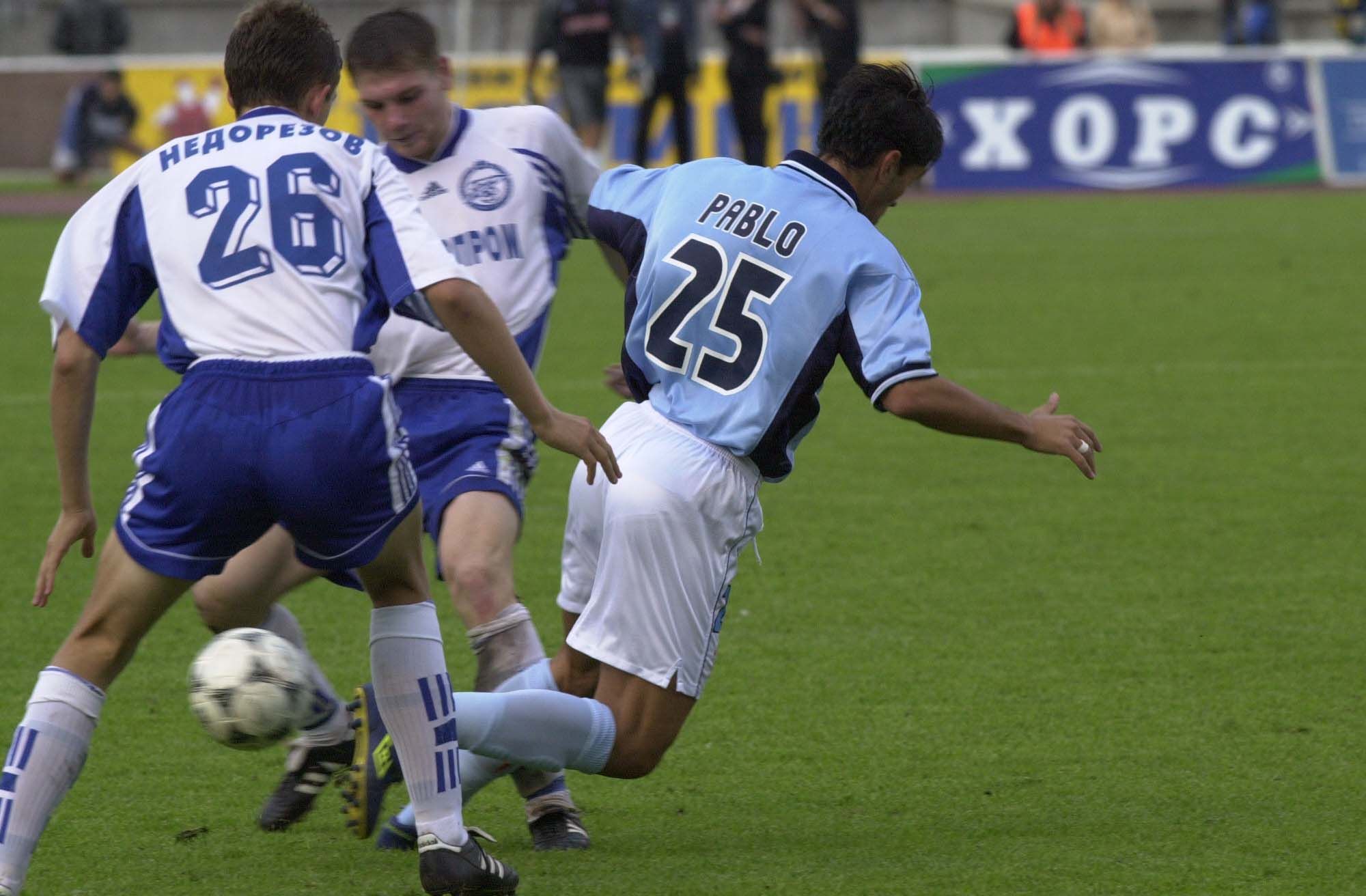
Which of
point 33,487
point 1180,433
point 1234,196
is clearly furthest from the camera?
point 1234,196

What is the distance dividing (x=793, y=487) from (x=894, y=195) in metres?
3.95

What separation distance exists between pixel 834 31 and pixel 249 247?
15821 mm

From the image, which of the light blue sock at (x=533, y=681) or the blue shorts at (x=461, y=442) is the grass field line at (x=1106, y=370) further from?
the light blue sock at (x=533, y=681)

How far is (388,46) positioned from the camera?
4.64 meters

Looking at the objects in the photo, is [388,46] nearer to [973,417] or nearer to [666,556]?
[666,556]

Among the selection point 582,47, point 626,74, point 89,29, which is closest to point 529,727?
point 582,47

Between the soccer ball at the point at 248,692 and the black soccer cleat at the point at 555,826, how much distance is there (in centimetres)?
67

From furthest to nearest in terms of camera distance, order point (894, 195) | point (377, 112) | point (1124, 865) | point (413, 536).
→ 1. point (377, 112)
2. point (894, 195)
3. point (1124, 865)
4. point (413, 536)

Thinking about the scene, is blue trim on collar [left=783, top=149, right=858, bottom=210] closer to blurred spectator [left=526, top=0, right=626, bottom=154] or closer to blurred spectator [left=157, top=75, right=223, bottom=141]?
blurred spectator [left=526, top=0, right=626, bottom=154]

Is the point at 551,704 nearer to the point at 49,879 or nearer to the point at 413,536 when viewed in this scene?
the point at 413,536

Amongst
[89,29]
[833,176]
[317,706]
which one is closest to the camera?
[317,706]

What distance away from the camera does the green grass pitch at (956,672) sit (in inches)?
161

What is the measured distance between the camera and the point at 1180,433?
355 inches

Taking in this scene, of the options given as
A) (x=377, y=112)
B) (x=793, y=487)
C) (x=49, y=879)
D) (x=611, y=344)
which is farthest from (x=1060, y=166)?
(x=49, y=879)
